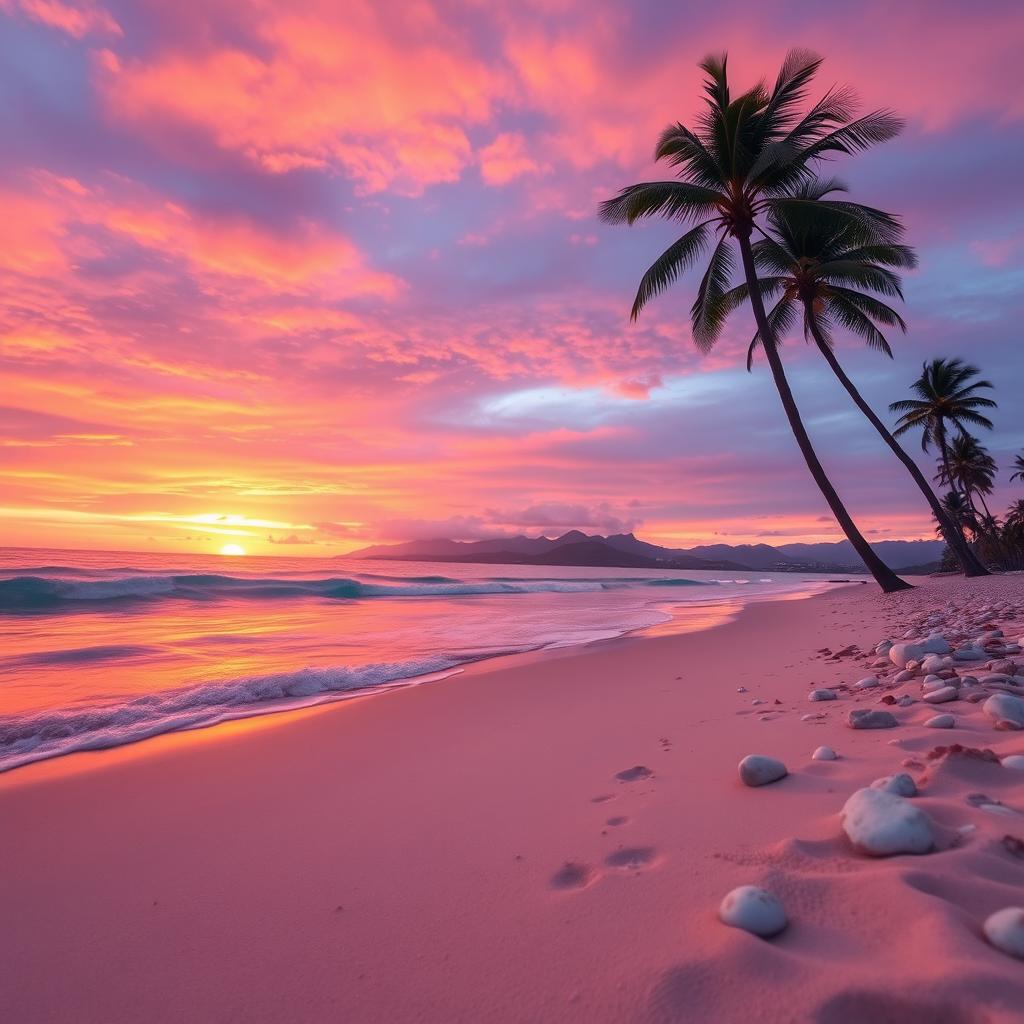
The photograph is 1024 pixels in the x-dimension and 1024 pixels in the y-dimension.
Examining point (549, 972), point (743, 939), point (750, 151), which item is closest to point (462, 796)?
point (549, 972)

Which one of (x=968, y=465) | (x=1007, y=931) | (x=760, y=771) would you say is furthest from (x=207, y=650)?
(x=968, y=465)

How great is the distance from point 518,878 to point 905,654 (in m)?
3.81

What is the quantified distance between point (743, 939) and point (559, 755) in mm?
2115

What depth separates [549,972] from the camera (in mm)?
1473

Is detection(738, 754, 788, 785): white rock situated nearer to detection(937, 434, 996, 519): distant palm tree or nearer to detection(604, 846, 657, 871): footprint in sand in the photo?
detection(604, 846, 657, 871): footprint in sand

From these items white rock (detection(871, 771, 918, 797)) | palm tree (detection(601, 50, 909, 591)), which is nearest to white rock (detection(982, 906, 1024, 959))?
white rock (detection(871, 771, 918, 797))

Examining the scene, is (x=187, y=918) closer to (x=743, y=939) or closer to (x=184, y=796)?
(x=184, y=796)

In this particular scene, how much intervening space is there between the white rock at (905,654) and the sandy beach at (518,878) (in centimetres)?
73

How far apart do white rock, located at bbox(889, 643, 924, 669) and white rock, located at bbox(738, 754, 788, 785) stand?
8.70ft

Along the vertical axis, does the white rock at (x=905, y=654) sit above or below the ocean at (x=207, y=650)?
above

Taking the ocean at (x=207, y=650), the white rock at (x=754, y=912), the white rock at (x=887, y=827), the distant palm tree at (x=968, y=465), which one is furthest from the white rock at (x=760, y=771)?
the distant palm tree at (x=968, y=465)

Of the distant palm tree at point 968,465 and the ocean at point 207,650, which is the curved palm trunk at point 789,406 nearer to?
the ocean at point 207,650

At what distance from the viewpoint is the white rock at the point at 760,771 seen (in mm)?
2418

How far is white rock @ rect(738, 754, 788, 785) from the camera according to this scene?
242cm
